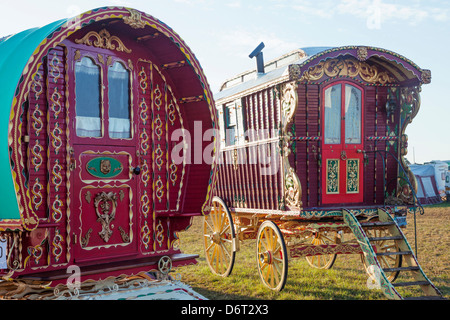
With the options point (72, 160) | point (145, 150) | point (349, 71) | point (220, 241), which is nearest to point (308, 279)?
point (220, 241)

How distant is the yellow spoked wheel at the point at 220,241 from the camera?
9750 millimetres

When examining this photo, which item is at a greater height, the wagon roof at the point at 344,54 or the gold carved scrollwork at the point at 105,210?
the wagon roof at the point at 344,54

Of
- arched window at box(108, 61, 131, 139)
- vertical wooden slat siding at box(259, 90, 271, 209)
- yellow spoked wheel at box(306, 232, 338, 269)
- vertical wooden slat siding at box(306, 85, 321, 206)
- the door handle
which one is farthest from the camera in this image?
yellow spoked wheel at box(306, 232, 338, 269)

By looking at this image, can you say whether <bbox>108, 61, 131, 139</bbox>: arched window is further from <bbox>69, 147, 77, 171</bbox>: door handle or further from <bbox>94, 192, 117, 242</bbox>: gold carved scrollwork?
<bbox>94, 192, 117, 242</bbox>: gold carved scrollwork

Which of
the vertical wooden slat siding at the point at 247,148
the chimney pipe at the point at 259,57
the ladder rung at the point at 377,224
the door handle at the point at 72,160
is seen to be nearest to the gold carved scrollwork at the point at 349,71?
the vertical wooden slat siding at the point at 247,148

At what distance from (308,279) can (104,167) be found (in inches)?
201

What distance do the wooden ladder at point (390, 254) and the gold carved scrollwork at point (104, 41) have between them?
14.8 feet

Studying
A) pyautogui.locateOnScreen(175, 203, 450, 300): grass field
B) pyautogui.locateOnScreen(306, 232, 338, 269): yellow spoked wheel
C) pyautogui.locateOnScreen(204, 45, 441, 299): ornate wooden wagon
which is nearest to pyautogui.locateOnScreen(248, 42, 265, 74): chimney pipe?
pyautogui.locateOnScreen(204, 45, 441, 299): ornate wooden wagon

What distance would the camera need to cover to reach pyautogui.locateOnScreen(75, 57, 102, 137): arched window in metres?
5.88

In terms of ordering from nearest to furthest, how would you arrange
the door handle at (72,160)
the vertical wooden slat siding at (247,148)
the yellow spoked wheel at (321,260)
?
1. the door handle at (72,160)
2. the vertical wooden slat siding at (247,148)
3. the yellow spoked wheel at (321,260)

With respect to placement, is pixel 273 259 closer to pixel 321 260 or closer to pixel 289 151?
pixel 289 151

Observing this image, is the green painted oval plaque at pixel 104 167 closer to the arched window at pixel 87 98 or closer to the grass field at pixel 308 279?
the arched window at pixel 87 98

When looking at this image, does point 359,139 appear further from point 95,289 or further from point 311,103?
point 95,289

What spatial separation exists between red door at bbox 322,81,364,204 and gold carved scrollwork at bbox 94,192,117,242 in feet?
12.8
